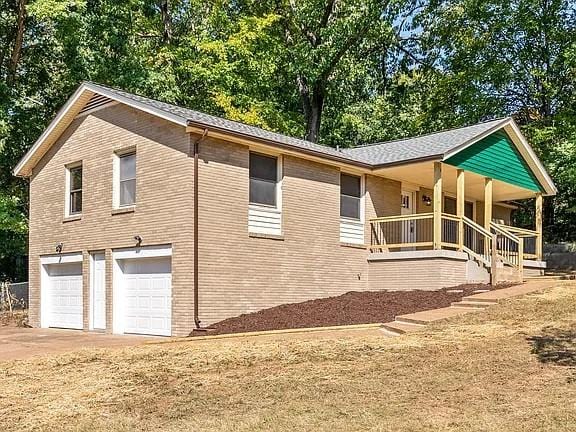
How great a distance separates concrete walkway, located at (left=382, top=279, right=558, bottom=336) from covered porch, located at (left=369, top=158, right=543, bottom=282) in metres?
2.21

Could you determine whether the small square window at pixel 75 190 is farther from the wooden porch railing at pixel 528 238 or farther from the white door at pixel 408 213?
the wooden porch railing at pixel 528 238

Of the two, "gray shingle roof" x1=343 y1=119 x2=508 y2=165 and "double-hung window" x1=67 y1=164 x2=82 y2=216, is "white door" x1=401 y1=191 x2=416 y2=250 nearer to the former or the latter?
"gray shingle roof" x1=343 y1=119 x2=508 y2=165

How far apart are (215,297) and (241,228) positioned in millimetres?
1823

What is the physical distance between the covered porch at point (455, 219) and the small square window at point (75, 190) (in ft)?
27.6

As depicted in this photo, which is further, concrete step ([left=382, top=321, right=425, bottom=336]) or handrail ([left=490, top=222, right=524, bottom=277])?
handrail ([left=490, top=222, right=524, bottom=277])

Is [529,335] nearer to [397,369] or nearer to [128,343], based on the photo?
[397,369]

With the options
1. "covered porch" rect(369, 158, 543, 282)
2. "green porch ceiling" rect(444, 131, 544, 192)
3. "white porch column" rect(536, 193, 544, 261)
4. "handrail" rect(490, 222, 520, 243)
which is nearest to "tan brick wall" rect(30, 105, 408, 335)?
"covered porch" rect(369, 158, 543, 282)

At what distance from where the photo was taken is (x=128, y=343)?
13688mm

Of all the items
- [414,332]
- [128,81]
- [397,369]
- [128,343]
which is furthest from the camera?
[128,81]

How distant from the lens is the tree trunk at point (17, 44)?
26.5 m

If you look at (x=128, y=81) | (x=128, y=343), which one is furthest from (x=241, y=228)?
(x=128, y=81)

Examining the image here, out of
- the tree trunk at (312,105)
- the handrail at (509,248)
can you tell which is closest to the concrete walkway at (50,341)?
the handrail at (509,248)

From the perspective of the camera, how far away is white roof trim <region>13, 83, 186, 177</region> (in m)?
15.4

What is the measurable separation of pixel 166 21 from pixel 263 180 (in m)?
21.0
